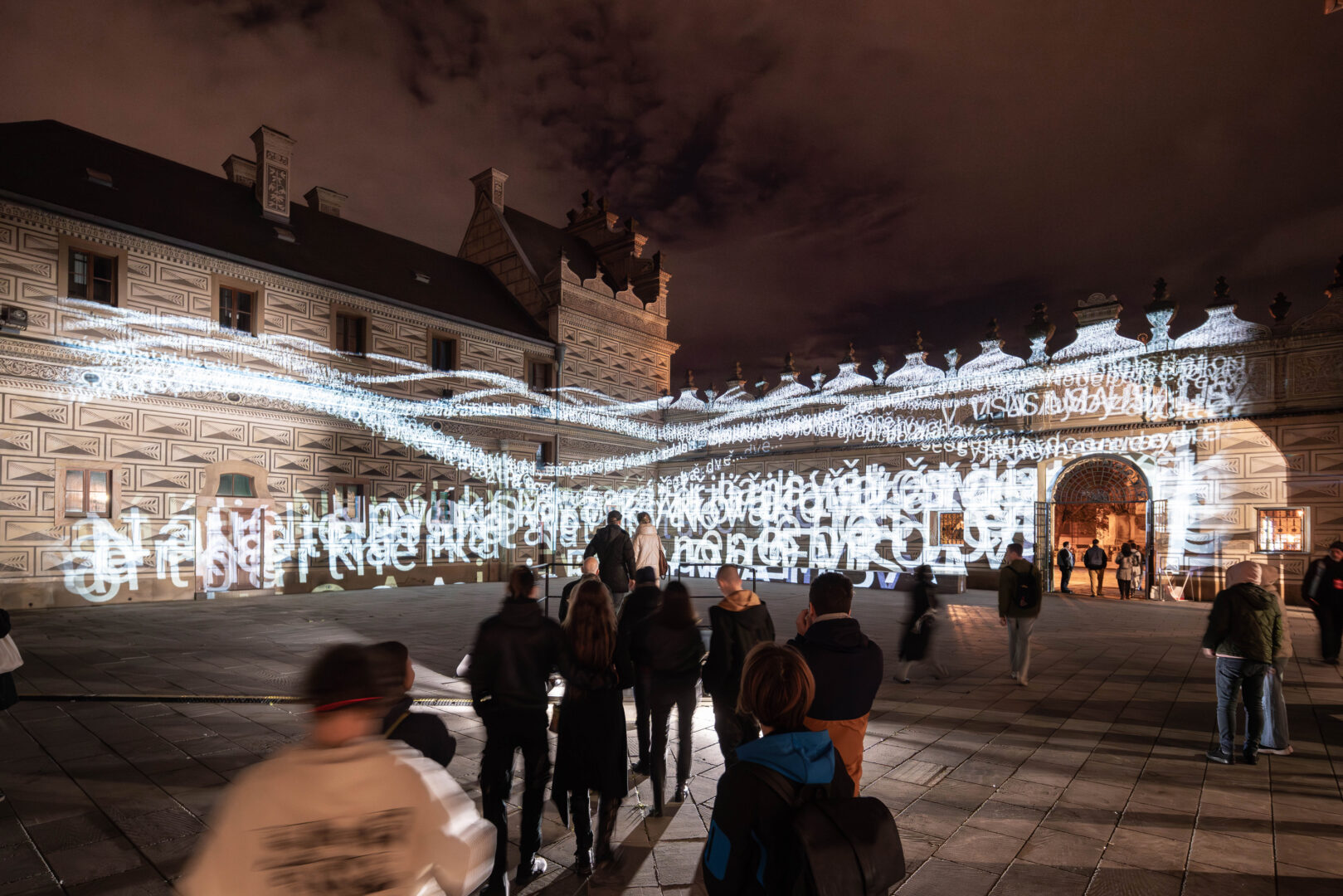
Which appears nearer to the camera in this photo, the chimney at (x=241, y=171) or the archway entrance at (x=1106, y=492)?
the archway entrance at (x=1106, y=492)

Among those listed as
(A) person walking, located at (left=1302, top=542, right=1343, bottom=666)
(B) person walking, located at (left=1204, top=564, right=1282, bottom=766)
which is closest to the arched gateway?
(A) person walking, located at (left=1302, top=542, right=1343, bottom=666)

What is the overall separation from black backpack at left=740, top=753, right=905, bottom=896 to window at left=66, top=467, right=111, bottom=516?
18.0 m

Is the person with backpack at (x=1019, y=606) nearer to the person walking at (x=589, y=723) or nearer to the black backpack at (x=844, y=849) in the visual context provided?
the person walking at (x=589, y=723)

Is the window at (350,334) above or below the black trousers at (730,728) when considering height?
above

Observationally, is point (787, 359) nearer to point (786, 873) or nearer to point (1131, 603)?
point (1131, 603)

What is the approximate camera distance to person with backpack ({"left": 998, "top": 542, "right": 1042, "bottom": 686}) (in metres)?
8.69

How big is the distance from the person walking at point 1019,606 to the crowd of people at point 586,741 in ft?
7.65

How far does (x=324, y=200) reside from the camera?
24.0 metres

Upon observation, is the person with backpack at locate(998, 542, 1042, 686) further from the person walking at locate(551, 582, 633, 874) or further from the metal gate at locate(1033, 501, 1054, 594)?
the metal gate at locate(1033, 501, 1054, 594)

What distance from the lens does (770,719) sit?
90.5 inches

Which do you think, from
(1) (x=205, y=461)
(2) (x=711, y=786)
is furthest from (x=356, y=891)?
(1) (x=205, y=461)

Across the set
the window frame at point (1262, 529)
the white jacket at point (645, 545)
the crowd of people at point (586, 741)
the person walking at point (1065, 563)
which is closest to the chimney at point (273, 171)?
the white jacket at point (645, 545)

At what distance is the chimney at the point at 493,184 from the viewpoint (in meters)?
27.5

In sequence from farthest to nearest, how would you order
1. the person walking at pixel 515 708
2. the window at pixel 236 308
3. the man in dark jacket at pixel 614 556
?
the window at pixel 236 308 < the man in dark jacket at pixel 614 556 < the person walking at pixel 515 708
